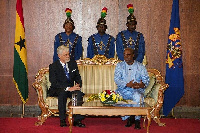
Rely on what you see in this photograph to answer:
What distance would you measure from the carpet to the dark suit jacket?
25.4 inches

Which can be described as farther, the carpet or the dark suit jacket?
the dark suit jacket

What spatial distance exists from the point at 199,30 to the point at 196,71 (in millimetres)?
968

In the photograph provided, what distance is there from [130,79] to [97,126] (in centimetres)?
102

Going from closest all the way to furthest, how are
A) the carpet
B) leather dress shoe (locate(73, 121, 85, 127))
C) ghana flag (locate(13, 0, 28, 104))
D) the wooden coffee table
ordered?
the wooden coffee table < the carpet < leather dress shoe (locate(73, 121, 85, 127)) < ghana flag (locate(13, 0, 28, 104))

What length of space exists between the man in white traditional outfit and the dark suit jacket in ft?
2.43

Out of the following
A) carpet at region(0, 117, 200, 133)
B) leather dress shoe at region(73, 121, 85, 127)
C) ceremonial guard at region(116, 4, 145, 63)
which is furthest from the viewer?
ceremonial guard at region(116, 4, 145, 63)

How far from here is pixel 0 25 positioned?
7.35 meters

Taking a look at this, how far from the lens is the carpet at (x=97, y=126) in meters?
4.89

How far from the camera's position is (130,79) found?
5.58 m

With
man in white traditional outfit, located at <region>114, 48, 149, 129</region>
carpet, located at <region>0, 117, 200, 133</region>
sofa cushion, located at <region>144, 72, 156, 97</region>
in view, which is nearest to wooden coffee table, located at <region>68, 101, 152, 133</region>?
carpet, located at <region>0, 117, 200, 133</region>

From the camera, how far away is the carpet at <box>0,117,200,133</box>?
489cm

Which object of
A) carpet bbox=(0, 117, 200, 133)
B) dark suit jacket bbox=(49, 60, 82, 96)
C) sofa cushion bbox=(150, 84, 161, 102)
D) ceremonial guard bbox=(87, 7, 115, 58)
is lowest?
carpet bbox=(0, 117, 200, 133)

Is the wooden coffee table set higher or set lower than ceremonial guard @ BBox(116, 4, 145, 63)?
lower

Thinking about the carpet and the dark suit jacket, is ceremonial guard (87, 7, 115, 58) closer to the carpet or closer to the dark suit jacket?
the dark suit jacket
